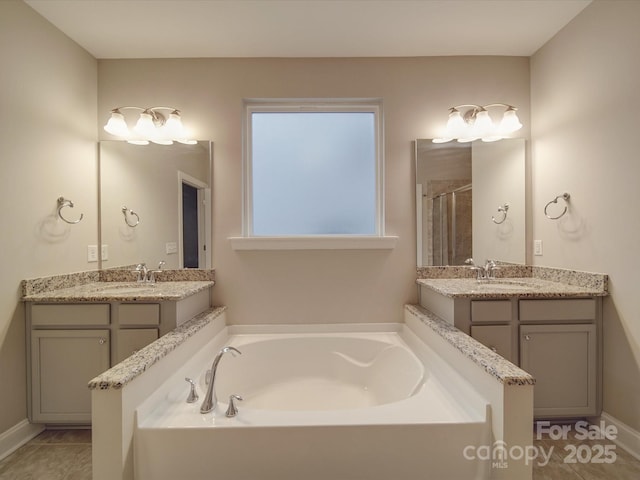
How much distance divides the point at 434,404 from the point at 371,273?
1.13 metres

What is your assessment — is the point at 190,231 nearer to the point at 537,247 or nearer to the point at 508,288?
the point at 508,288

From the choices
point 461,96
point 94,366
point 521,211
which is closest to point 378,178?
point 461,96

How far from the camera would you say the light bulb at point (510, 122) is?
2266 mm

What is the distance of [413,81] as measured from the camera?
2.37m

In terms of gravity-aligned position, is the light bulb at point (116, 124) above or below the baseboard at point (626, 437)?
above

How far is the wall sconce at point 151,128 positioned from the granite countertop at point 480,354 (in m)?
2.06

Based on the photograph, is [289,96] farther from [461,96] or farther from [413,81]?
[461,96]

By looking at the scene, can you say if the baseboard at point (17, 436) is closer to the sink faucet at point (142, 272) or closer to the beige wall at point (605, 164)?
the sink faucet at point (142, 272)

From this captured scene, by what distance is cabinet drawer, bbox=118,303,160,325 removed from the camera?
6.02ft

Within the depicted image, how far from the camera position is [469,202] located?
2.37 meters

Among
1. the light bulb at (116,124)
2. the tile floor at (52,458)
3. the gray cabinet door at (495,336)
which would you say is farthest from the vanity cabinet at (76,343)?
the gray cabinet door at (495,336)

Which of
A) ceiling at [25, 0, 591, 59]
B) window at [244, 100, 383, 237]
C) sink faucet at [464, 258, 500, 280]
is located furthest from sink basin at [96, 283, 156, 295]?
sink faucet at [464, 258, 500, 280]

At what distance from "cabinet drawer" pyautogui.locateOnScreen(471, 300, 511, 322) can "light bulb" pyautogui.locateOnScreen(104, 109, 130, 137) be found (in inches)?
102

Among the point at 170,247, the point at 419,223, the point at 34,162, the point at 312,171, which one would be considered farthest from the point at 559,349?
the point at 34,162
